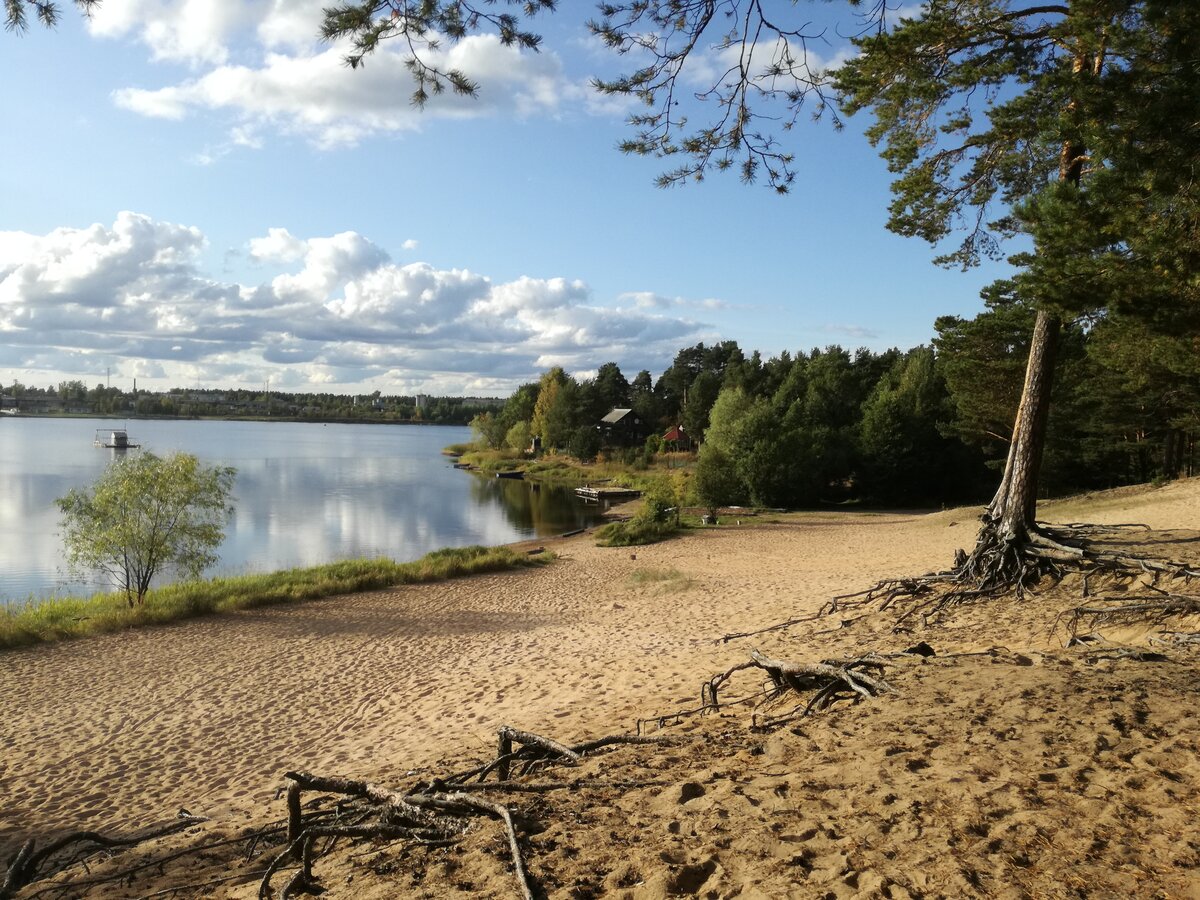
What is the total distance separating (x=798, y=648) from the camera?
932cm

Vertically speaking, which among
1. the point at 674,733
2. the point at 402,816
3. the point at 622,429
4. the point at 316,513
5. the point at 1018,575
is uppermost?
the point at 622,429

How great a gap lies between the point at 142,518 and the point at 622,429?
69584mm

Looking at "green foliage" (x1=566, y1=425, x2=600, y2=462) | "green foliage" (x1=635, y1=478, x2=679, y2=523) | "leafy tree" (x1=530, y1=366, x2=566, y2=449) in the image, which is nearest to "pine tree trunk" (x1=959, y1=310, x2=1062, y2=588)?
"green foliage" (x1=635, y1=478, x2=679, y2=523)

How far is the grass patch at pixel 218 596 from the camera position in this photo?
49.9 feet

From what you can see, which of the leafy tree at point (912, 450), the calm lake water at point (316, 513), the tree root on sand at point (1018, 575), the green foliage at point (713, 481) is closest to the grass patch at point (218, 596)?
the calm lake water at point (316, 513)

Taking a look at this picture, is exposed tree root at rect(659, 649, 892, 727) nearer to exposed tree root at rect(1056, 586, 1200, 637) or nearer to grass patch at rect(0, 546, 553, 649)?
exposed tree root at rect(1056, 586, 1200, 637)

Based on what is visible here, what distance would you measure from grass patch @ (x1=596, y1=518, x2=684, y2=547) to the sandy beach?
33.9 ft

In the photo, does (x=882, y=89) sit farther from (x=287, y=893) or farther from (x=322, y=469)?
(x=322, y=469)

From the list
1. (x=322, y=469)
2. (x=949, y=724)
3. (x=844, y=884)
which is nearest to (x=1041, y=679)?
(x=949, y=724)

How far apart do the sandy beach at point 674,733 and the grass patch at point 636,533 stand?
10329 mm

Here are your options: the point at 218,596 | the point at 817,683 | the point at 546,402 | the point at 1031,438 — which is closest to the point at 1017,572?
the point at 1031,438

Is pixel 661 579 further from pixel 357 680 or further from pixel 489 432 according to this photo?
pixel 489 432

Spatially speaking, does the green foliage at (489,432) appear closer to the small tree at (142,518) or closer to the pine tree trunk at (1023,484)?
the small tree at (142,518)

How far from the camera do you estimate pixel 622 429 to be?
8600 centimetres
